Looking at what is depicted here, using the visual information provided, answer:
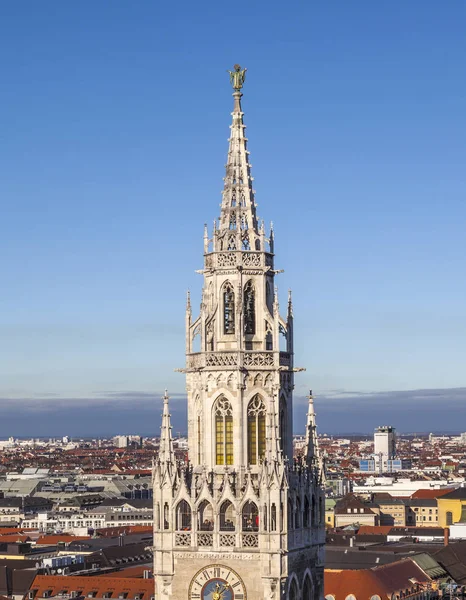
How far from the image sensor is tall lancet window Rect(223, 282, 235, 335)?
36.0 m

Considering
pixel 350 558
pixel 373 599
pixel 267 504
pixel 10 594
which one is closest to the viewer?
pixel 267 504

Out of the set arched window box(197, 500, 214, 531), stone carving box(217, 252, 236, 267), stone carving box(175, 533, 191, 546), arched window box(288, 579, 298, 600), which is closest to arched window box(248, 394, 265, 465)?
arched window box(197, 500, 214, 531)

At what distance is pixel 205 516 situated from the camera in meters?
35.5

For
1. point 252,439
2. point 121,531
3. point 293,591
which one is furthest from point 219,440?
point 121,531

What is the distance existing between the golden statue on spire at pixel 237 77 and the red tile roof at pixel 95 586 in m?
74.9

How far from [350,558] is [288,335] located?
91.6 meters

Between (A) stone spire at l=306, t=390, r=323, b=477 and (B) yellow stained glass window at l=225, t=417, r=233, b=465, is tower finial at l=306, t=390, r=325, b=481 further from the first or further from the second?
(B) yellow stained glass window at l=225, t=417, r=233, b=465

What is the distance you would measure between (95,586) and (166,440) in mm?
79830

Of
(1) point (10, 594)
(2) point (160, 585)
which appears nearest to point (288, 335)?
(2) point (160, 585)

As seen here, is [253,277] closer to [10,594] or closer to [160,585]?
[160,585]

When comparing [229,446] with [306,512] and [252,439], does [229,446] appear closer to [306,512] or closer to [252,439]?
[252,439]

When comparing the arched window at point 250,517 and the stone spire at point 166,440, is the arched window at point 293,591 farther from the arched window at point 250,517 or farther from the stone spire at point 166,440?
the stone spire at point 166,440

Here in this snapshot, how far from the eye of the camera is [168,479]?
1400 inches

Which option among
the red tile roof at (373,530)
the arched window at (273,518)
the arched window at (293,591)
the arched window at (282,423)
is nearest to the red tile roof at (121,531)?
the red tile roof at (373,530)
